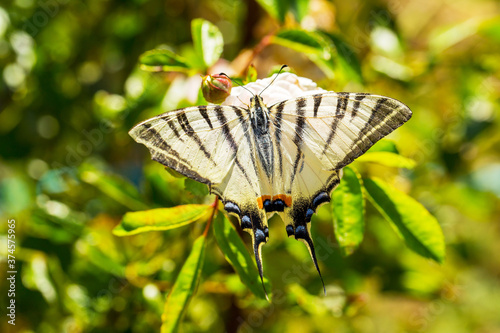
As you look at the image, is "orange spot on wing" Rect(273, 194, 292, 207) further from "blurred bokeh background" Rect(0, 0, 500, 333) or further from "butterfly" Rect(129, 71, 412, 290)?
"blurred bokeh background" Rect(0, 0, 500, 333)

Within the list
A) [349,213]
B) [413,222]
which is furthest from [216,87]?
[413,222]

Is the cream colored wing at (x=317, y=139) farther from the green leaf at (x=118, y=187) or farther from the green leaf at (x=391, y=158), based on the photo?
the green leaf at (x=118, y=187)

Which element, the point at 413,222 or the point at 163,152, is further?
the point at 413,222

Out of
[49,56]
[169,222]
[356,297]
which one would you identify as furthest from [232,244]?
[49,56]

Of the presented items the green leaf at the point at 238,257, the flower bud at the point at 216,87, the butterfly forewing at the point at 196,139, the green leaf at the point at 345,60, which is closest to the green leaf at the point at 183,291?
the green leaf at the point at 238,257

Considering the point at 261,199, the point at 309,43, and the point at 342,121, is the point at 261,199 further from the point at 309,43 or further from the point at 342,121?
the point at 309,43

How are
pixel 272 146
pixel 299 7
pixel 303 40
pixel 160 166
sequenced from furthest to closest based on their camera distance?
pixel 160 166, pixel 299 7, pixel 303 40, pixel 272 146
